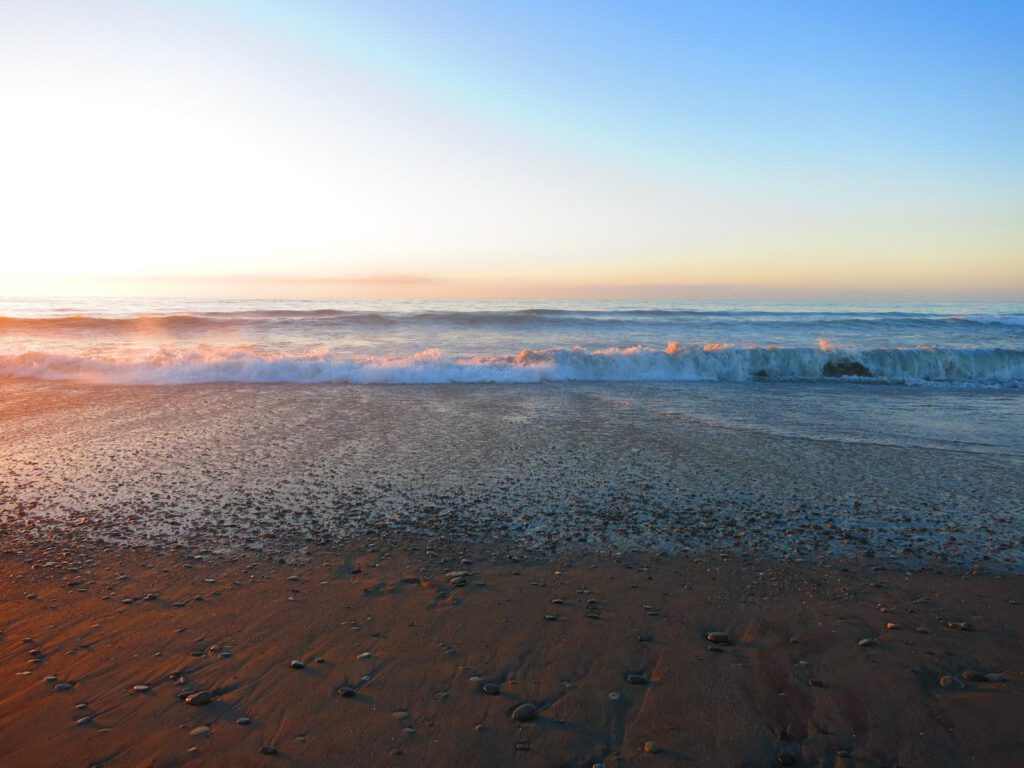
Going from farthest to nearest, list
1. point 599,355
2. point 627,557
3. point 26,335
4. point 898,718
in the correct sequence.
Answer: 1. point 26,335
2. point 599,355
3. point 627,557
4. point 898,718

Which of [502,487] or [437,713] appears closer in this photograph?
[437,713]

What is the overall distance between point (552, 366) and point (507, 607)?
1232 centimetres

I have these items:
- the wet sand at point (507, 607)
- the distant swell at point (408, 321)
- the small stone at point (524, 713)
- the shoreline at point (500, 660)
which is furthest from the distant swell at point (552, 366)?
the small stone at point (524, 713)

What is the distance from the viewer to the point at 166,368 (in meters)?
14.2

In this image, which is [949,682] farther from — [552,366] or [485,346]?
[485,346]

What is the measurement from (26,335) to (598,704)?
26758 millimetres

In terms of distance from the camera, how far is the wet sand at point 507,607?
2.86 metres

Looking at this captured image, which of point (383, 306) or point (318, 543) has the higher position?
point (383, 306)

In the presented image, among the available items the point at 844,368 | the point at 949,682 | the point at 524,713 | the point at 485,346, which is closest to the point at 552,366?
the point at 485,346

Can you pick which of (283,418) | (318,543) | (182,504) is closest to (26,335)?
(283,418)

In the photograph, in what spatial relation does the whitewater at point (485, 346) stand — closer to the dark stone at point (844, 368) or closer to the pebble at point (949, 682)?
the dark stone at point (844, 368)

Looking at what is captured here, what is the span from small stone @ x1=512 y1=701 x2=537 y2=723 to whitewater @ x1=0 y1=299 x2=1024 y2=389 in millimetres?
12005

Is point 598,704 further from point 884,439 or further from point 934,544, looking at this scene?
point 884,439

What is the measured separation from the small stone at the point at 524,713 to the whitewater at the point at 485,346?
1200cm
